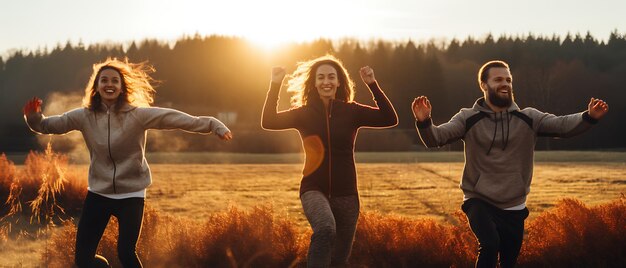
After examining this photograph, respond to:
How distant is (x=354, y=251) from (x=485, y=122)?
289cm

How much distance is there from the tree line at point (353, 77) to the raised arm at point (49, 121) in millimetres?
53087

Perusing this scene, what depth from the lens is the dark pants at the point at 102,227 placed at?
19.7 ft

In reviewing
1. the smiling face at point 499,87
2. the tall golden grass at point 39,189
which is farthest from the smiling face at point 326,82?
the tall golden grass at point 39,189

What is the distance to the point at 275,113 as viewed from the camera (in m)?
6.46

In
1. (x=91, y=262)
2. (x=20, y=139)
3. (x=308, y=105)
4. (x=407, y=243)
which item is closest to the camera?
(x=91, y=262)

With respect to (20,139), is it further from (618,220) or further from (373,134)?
(618,220)

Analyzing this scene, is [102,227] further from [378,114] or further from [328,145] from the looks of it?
[378,114]

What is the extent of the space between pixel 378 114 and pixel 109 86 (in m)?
2.54

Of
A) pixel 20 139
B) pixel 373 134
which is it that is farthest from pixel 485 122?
pixel 20 139

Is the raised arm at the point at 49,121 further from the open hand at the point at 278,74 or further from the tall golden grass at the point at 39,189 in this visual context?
the tall golden grass at the point at 39,189

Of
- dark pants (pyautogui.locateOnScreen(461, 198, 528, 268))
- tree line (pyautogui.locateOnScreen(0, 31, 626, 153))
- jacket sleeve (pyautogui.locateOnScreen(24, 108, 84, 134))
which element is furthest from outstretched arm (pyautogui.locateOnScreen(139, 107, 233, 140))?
tree line (pyautogui.locateOnScreen(0, 31, 626, 153))

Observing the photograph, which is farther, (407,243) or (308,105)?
(407,243)

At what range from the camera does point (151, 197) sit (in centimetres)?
1972

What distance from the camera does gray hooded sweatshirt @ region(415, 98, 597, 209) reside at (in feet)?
20.4
